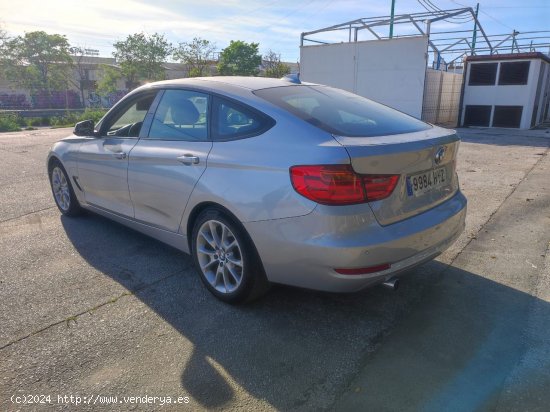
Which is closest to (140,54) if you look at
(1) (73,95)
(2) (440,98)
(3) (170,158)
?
(1) (73,95)

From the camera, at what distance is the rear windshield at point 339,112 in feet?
9.09

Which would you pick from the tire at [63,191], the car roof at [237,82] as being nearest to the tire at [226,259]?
the car roof at [237,82]

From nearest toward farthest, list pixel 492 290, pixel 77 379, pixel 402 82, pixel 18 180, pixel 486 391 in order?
pixel 486 391, pixel 77 379, pixel 492 290, pixel 18 180, pixel 402 82

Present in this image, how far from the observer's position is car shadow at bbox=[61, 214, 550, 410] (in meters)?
2.23

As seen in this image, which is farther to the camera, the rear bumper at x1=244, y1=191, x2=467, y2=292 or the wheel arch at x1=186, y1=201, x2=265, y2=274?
the wheel arch at x1=186, y1=201, x2=265, y2=274

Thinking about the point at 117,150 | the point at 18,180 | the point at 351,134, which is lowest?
the point at 18,180

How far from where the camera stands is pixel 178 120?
3430 mm

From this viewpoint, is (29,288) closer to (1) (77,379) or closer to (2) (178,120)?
(1) (77,379)

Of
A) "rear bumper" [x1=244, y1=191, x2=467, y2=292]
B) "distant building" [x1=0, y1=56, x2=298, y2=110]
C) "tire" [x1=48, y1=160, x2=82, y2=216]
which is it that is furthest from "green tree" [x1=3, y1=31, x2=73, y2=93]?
"rear bumper" [x1=244, y1=191, x2=467, y2=292]

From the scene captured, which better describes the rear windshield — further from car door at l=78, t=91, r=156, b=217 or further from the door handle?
car door at l=78, t=91, r=156, b=217

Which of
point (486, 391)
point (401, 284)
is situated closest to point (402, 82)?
point (401, 284)

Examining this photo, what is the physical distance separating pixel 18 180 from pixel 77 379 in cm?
631

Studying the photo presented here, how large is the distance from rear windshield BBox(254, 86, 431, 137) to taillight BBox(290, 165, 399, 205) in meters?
0.35

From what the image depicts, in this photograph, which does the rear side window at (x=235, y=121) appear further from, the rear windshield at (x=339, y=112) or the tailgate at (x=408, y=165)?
the tailgate at (x=408, y=165)
